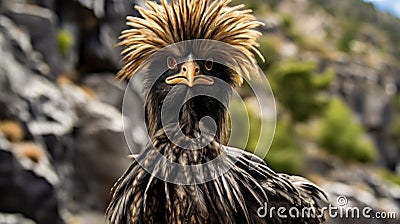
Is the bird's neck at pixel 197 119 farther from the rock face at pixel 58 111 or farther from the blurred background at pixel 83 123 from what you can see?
the rock face at pixel 58 111

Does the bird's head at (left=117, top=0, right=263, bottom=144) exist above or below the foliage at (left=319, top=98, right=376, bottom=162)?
below

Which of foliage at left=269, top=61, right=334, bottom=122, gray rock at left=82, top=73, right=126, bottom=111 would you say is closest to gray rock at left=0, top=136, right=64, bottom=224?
gray rock at left=82, top=73, right=126, bottom=111

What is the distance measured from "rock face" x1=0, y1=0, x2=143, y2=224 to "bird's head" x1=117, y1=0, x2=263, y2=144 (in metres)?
7.90

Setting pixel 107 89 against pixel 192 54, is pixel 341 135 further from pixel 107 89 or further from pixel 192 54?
pixel 192 54

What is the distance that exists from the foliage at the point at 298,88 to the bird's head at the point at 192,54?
18967mm

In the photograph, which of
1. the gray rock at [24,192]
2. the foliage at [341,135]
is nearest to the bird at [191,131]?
the gray rock at [24,192]

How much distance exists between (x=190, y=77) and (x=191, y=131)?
18 cm

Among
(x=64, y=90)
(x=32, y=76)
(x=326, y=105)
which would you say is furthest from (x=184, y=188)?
(x=326, y=105)

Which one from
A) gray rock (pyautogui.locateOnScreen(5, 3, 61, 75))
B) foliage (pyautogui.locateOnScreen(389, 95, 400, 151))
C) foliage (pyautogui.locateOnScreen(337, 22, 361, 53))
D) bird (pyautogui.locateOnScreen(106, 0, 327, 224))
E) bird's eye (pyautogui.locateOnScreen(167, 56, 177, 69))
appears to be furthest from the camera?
foliage (pyautogui.locateOnScreen(337, 22, 361, 53))

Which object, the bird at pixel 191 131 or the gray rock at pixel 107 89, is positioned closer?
the bird at pixel 191 131

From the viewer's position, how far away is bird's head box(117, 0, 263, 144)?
75.6 inches

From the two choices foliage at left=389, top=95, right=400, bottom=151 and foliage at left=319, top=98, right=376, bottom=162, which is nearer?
foliage at left=319, top=98, right=376, bottom=162

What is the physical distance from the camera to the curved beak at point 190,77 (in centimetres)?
187

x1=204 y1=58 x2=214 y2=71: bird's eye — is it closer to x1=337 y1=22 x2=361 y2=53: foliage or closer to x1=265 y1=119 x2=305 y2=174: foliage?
x1=265 y1=119 x2=305 y2=174: foliage
